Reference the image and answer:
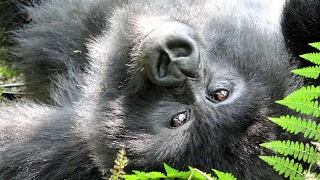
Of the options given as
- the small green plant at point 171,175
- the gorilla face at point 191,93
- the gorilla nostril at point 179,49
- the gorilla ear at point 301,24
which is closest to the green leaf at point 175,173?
the small green plant at point 171,175

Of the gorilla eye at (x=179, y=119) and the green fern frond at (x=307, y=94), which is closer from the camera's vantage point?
the green fern frond at (x=307, y=94)

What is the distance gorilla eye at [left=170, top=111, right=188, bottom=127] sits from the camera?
2.47 meters

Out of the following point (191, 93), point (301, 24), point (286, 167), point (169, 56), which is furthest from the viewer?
point (301, 24)

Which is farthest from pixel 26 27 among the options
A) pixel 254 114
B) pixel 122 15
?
pixel 254 114

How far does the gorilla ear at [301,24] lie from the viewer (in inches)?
106

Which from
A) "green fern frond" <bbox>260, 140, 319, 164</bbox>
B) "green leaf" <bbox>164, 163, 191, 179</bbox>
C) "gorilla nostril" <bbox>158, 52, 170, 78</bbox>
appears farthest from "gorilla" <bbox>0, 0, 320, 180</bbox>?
"green fern frond" <bbox>260, 140, 319, 164</bbox>

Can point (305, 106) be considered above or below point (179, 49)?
below

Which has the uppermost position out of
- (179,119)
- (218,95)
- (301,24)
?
(301,24)

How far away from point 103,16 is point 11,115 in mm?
879

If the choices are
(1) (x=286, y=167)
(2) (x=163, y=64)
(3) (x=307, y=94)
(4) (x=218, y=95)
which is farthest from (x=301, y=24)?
(1) (x=286, y=167)

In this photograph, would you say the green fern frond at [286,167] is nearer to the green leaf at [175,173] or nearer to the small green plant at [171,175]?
the small green plant at [171,175]

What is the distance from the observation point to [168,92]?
2.49 m

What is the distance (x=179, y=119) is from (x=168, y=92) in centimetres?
15

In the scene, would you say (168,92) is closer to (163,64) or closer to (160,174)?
(163,64)
